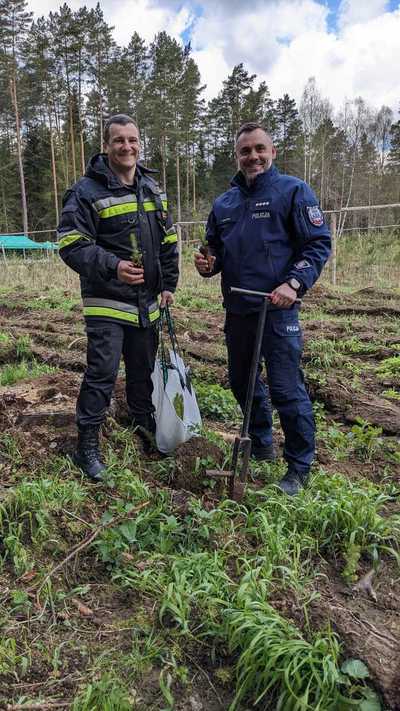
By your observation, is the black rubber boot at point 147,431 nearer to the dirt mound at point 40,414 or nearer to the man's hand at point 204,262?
the dirt mound at point 40,414

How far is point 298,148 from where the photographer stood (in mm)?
33906

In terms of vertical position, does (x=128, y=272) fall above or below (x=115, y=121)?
below

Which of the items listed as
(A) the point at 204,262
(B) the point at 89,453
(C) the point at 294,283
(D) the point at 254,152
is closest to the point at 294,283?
(C) the point at 294,283

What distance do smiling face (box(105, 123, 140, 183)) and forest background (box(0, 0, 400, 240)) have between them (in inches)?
787

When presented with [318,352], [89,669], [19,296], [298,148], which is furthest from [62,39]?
[89,669]

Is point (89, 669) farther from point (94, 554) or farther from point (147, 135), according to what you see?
point (147, 135)

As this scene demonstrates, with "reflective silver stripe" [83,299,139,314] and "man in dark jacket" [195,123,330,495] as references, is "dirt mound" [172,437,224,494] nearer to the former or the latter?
"man in dark jacket" [195,123,330,495]

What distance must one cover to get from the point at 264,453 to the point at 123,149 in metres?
2.00

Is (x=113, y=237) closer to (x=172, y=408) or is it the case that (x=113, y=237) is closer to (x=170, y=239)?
(x=170, y=239)

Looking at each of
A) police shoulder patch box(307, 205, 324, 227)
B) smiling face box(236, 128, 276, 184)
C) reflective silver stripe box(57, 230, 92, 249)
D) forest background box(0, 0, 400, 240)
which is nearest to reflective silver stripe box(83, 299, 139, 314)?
reflective silver stripe box(57, 230, 92, 249)

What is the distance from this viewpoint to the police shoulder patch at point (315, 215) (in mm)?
2643

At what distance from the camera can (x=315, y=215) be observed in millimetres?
2660

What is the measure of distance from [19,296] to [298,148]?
93.3 feet

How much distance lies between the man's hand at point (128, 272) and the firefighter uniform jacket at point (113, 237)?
0.04 m
